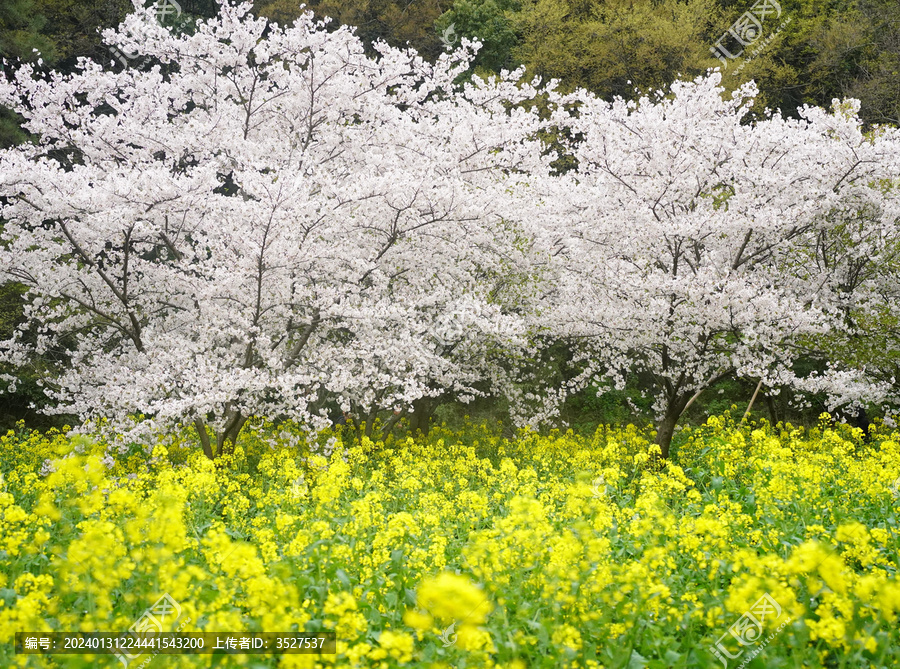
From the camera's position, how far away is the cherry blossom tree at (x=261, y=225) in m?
8.14

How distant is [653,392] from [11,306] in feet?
49.1

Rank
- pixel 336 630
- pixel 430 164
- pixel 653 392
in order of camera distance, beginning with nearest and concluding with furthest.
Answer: pixel 336 630 → pixel 430 164 → pixel 653 392

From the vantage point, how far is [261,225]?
8031 millimetres

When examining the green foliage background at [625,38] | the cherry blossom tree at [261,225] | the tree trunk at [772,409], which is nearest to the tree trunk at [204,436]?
the cherry blossom tree at [261,225]

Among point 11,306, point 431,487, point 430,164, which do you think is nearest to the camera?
point 431,487

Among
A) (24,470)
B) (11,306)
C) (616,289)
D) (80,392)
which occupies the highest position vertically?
(11,306)

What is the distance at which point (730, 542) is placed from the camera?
5.39 m

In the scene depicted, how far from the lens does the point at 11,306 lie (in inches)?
544

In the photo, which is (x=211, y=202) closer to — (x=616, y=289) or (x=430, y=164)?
(x=430, y=164)

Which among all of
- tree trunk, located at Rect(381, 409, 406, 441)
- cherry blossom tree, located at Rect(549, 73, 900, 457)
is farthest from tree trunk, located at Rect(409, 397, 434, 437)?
cherry blossom tree, located at Rect(549, 73, 900, 457)

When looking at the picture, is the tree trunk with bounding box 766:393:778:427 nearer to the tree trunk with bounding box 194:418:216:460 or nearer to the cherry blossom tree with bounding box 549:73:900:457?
the cherry blossom tree with bounding box 549:73:900:457

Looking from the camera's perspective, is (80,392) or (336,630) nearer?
(336,630)

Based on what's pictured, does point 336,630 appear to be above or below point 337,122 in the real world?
below

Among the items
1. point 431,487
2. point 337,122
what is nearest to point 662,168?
point 337,122
